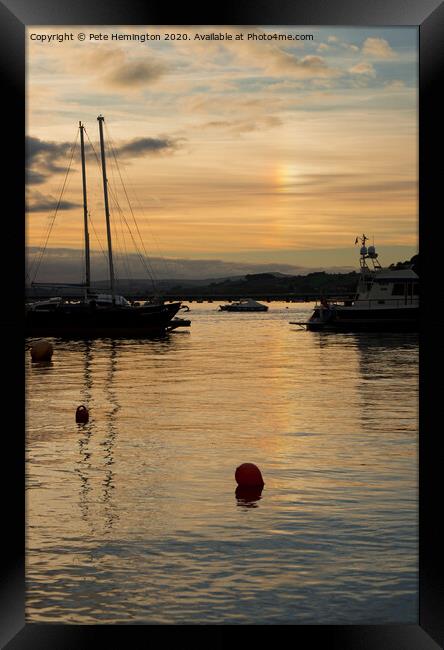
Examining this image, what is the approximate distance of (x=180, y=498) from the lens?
14.2 metres

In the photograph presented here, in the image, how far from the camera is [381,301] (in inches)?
2776

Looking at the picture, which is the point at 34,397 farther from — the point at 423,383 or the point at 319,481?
the point at 423,383

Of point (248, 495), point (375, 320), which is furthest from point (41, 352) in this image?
point (248, 495)

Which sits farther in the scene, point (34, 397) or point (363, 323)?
point (363, 323)

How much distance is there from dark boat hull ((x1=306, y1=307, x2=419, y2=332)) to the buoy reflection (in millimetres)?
55386

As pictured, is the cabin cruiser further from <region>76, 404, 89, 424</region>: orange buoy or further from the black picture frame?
the black picture frame

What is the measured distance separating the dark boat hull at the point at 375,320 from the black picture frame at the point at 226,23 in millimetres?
62531

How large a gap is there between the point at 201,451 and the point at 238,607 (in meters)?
9.79

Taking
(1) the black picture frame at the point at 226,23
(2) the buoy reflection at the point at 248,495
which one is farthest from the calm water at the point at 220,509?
(1) the black picture frame at the point at 226,23

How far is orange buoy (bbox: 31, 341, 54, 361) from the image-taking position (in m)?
48.2

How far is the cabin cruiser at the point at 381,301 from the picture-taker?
69625mm

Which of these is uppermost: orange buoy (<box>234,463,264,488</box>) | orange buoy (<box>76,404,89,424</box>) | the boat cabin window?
the boat cabin window

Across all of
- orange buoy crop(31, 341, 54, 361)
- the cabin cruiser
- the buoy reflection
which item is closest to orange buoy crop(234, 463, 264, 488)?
the buoy reflection
